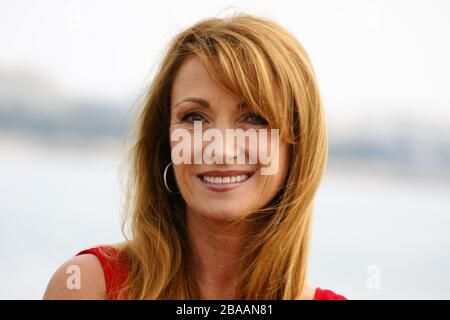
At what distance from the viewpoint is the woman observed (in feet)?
7.70

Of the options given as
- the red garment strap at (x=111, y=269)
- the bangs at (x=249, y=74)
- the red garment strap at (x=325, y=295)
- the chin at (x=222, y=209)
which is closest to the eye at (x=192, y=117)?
the bangs at (x=249, y=74)

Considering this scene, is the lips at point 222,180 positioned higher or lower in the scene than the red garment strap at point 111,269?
higher

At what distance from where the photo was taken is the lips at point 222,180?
233cm

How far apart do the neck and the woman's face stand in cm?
13

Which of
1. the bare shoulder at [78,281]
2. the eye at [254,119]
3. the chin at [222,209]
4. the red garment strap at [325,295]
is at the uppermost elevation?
the eye at [254,119]

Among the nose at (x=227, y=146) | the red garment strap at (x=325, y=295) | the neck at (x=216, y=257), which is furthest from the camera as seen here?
the red garment strap at (x=325, y=295)

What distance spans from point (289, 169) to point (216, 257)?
42 cm

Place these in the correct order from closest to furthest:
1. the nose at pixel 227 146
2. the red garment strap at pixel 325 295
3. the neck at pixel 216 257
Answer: the nose at pixel 227 146
the neck at pixel 216 257
the red garment strap at pixel 325 295

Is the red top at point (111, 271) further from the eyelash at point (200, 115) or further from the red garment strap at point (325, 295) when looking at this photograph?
the red garment strap at point (325, 295)

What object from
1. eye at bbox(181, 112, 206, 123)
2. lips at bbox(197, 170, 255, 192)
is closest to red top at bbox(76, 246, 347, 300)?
lips at bbox(197, 170, 255, 192)

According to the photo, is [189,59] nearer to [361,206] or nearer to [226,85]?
[226,85]

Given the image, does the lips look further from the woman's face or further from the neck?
the neck

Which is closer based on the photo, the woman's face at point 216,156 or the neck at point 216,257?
the woman's face at point 216,156
